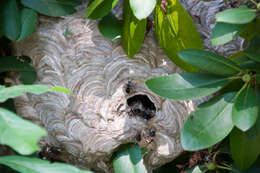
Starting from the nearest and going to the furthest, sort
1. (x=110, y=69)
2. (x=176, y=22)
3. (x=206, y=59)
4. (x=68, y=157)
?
(x=206, y=59) < (x=176, y=22) < (x=110, y=69) < (x=68, y=157)

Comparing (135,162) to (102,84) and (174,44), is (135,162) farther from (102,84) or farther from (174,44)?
(174,44)

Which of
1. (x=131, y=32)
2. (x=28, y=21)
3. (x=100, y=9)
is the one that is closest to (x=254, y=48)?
(x=131, y=32)

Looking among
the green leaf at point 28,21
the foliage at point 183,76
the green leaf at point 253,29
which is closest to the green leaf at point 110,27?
the foliage at point 183,76

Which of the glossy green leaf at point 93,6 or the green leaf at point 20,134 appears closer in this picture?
the green leaf at point 20,134

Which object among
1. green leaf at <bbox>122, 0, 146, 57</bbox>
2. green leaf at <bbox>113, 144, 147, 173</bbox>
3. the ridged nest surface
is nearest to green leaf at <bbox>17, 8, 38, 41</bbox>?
the ridged nest surface

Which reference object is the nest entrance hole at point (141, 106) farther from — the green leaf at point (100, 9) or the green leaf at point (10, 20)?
the green leaf at point (10, 20)

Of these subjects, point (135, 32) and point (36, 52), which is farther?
point (36, 52)

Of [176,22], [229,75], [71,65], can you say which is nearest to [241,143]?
[229,75]
